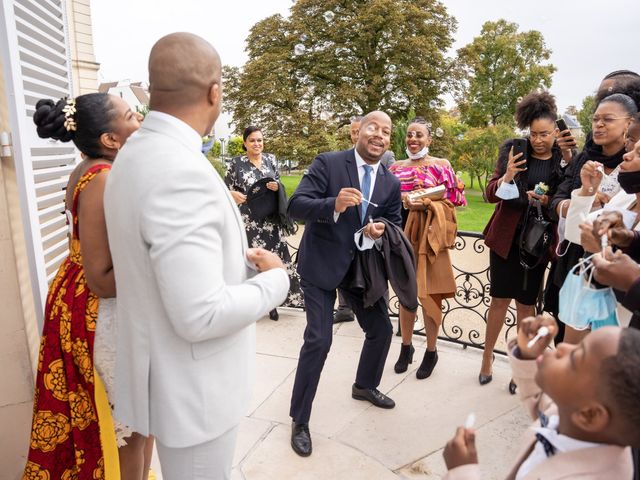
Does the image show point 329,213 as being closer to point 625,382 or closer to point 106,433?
point 106,433

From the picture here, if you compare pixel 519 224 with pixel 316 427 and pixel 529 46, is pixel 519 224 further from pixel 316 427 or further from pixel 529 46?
pixel 529 46

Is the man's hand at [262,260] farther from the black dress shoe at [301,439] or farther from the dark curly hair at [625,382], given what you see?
the black dress shoe at [301,439]

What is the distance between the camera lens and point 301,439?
3.04 m

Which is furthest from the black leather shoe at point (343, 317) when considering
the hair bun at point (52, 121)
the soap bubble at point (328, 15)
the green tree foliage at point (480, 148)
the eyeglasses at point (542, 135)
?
the green tree foliage at point (480, 148)

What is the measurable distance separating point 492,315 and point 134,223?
316 centimetres

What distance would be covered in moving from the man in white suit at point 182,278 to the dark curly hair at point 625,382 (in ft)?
3.09

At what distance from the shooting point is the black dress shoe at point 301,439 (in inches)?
118

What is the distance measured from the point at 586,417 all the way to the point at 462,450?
34 cm

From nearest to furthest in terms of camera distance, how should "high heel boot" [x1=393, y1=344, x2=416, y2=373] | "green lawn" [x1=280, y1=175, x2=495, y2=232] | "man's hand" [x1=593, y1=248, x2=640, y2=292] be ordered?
"man's hand" [x1=593, y1=248, x2=640, y2=292], "high heel boot" [x1=393, y1=344, x2=416, y2=373], "green lawn" [x1=280, y1=175, x2=495, y2=232]

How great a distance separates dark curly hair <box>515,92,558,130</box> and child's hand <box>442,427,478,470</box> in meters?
2.87

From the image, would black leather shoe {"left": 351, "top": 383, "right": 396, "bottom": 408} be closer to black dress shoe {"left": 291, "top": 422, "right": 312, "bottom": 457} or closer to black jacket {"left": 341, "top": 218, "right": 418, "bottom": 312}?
black dress shoe {"left": 291, "top": 422, "right": 312, "bottom": 457}

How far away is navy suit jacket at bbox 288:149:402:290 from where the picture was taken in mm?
3096

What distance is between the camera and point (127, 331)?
160cm

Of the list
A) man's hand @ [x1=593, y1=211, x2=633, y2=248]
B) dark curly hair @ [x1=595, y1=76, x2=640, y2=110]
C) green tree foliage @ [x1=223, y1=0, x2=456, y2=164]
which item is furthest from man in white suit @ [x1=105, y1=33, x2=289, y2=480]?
green tree foliage @ [x1=223, y1=0, x2=456, y2=164]
